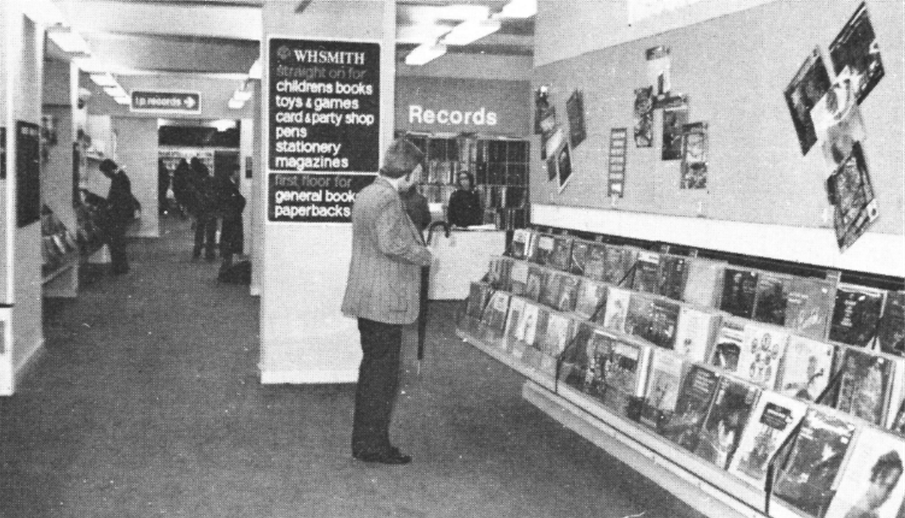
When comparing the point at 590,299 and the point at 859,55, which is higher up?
the point at 859,55

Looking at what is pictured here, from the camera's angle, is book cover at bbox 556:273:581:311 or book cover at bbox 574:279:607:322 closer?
book cover at bbox 574:279:607:322

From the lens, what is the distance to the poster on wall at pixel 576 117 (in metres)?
6.41

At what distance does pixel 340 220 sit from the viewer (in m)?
7.73

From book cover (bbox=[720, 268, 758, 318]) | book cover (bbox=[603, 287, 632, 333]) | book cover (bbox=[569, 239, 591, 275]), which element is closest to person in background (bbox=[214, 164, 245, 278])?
book cover (bbox=[569, 239, 591, 275])

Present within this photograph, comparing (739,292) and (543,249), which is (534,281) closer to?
(543,249)

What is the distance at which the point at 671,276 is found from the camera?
16.9 ft

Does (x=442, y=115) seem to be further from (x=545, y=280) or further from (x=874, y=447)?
(x=874, y=447)

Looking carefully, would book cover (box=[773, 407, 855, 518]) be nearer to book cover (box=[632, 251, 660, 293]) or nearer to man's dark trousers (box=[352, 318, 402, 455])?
book cover (box=[632, 251, 660, 293])

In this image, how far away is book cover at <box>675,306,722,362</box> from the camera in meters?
4.62

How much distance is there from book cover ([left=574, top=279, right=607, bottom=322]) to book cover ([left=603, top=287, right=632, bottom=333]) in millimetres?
77

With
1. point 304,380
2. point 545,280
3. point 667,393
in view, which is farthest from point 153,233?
point 667,393

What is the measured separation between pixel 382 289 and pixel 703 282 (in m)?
1.63

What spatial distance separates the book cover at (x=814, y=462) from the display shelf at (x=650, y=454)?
2.8 inches

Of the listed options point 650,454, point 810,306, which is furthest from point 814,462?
point 650,454
